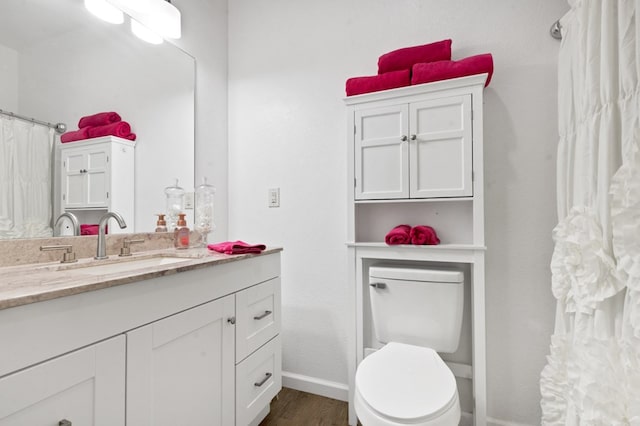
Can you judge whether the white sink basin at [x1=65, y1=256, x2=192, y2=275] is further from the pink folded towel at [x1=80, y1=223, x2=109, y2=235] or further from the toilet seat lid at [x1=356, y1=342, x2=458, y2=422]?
the toilet seat lid at [x1=356, y1=342, x2=458, y2=422]

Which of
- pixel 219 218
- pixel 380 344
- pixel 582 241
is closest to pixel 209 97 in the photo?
pixel 219 218

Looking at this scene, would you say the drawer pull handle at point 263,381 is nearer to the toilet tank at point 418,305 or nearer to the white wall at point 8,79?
the toilet tank at point 418,305

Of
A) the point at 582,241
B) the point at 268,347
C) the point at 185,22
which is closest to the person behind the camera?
the point at 582,241

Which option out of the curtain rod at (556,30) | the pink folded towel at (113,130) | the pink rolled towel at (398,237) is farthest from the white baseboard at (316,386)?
the curtain rod at (556,30)

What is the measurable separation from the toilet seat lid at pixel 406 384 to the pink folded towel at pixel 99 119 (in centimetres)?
151

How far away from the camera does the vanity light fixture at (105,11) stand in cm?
134

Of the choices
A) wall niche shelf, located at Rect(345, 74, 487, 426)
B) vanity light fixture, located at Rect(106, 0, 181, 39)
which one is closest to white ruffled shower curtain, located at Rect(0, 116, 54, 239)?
vanity light fixture, located at Rect(106, 0, 181, 39)

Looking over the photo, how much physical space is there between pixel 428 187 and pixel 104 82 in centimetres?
154

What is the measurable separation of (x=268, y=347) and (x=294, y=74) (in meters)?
1.56

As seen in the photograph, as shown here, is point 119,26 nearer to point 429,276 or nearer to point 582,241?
point 429,276

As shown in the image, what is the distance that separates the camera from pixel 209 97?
6.38ft

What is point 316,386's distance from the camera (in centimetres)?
179

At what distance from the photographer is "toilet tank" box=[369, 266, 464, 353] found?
53.4 inches

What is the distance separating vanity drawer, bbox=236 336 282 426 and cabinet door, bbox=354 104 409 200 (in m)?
0.88
